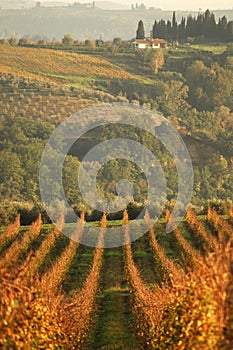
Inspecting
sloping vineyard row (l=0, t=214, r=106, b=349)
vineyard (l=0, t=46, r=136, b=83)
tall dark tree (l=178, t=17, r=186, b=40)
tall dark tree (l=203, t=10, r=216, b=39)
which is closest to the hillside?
vineyard (l=0, t=46, r=136, b=83)

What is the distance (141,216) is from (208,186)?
116 ft

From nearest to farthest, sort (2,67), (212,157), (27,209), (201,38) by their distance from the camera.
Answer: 1. (27,209)
2. (212,157)
3. (2,67)
4. (201,38)

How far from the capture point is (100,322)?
20.3 m

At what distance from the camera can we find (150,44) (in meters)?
118

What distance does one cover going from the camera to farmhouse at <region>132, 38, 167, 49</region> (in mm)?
117688

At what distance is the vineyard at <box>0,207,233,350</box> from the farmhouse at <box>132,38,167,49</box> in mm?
83200

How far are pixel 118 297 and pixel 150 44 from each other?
9704cm

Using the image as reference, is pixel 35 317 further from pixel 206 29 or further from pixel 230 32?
pixel 230 32

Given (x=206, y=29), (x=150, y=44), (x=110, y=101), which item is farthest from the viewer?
(x=206, y=29)

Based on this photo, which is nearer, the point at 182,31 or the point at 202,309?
the point at 202,309

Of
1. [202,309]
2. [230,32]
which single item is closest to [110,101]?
[230,32]

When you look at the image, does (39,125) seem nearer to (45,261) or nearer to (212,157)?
(212,157)

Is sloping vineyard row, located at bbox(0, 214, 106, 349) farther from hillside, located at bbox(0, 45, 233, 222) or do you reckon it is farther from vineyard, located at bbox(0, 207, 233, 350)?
hillside, located at bbox(0, 45, 233, 222)

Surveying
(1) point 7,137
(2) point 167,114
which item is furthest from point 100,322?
(2) point 167,114
